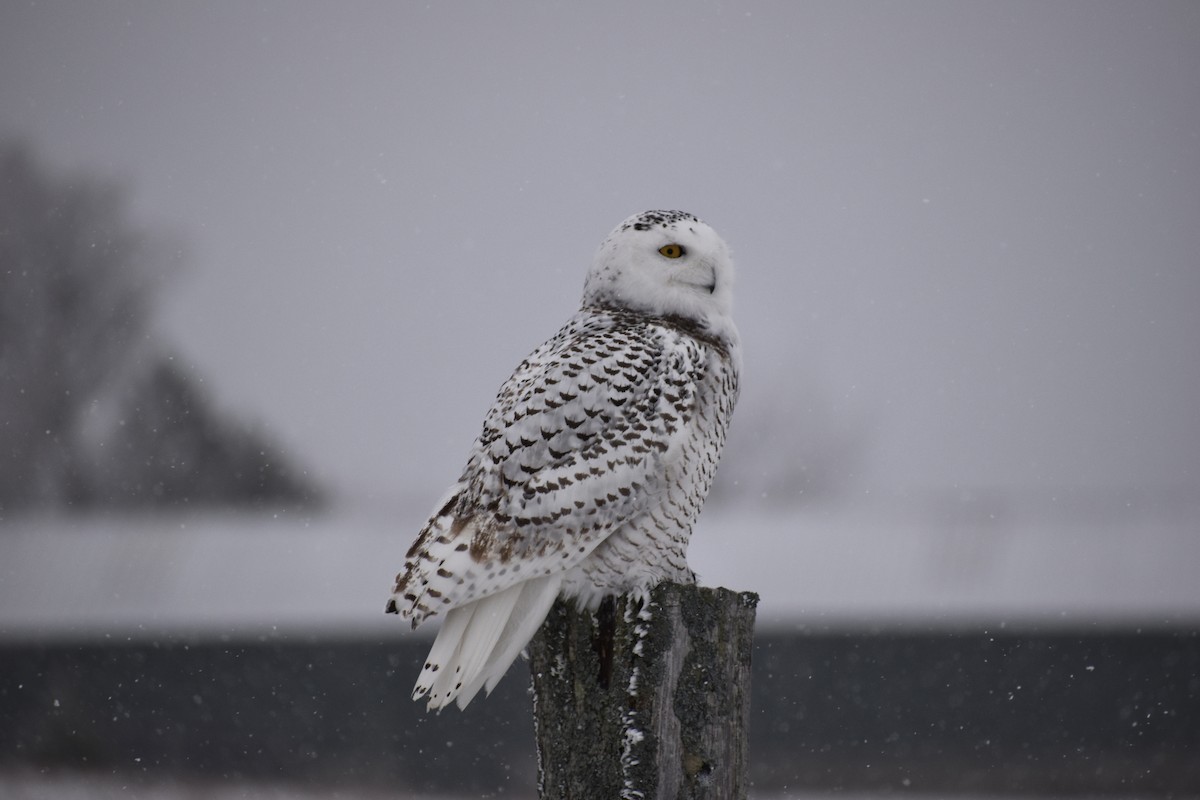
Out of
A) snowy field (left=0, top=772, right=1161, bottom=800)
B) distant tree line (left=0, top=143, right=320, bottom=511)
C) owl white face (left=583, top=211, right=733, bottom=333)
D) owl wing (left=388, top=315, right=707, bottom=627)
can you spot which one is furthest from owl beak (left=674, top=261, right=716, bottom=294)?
distant tree line (left=0, top=143, right=320, bottom=511)

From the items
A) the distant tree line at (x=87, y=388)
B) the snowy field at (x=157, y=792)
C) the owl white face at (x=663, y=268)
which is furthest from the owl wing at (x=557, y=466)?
the distant tree line at (x=87, y=388)

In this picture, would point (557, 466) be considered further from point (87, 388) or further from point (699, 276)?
point (87, 388)

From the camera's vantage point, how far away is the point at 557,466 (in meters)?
3.27

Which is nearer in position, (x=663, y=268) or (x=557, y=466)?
(x=557, y=466)

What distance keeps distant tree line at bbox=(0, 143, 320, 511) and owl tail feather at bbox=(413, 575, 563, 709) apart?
21.5m

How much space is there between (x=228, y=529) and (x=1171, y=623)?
9.42 metres

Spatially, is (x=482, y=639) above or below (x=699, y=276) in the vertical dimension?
below

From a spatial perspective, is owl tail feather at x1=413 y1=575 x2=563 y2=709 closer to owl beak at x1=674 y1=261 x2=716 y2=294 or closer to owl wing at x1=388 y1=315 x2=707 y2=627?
owl wing at x1=388 y1=315 x2=707 y2=627

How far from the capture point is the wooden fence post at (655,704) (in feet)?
9.23

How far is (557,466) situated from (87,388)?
23.3 meters

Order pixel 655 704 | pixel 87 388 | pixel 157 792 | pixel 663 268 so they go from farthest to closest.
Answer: pixel 87 388
pixel 157 792
pixel 663 268
pixel 655 704

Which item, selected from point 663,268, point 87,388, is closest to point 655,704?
point 663,268

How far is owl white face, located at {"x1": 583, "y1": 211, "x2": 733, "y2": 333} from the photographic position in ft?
12.2

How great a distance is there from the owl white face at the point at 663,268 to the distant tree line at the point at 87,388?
69.5 feet
